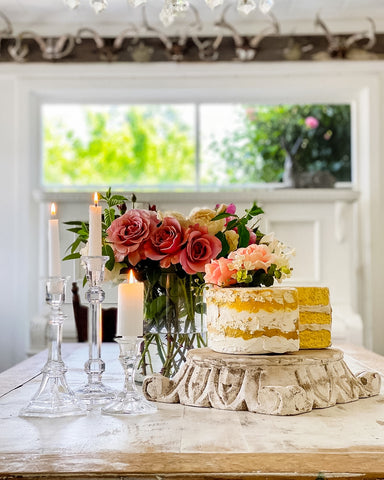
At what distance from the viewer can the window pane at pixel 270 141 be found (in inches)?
153

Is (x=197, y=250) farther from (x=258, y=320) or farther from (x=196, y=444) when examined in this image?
(x=196, y=444)

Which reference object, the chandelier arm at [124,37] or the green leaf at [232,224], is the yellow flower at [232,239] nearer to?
the green leaf at [232,224]

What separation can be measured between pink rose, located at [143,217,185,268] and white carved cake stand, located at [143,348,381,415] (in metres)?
0.21

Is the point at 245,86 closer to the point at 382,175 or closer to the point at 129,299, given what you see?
the point at 382,175

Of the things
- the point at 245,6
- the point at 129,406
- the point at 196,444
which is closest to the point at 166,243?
the point at 129,406

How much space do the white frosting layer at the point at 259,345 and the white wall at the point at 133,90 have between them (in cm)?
250

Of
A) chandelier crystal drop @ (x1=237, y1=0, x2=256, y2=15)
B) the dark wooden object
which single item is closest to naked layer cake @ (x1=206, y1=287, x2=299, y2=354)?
chandelier crystal drop @ (x1=237, y1=0, x2=256, y2=15)

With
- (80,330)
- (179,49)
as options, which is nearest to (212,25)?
(179,49)

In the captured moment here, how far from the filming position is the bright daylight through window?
3.90 metres

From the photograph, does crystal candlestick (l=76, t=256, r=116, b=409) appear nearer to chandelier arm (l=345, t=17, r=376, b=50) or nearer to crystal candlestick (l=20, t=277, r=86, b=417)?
crystal candlestick (l=20, t=277, r=86, b=417)

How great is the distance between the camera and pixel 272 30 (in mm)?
3717

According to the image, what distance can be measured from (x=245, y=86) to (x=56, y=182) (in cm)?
118

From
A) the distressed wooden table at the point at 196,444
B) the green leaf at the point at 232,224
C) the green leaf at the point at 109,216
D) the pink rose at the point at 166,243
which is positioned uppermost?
the green leaf at the point at 109,216

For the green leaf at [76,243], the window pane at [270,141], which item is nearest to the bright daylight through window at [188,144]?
the window pane at [270,141]
